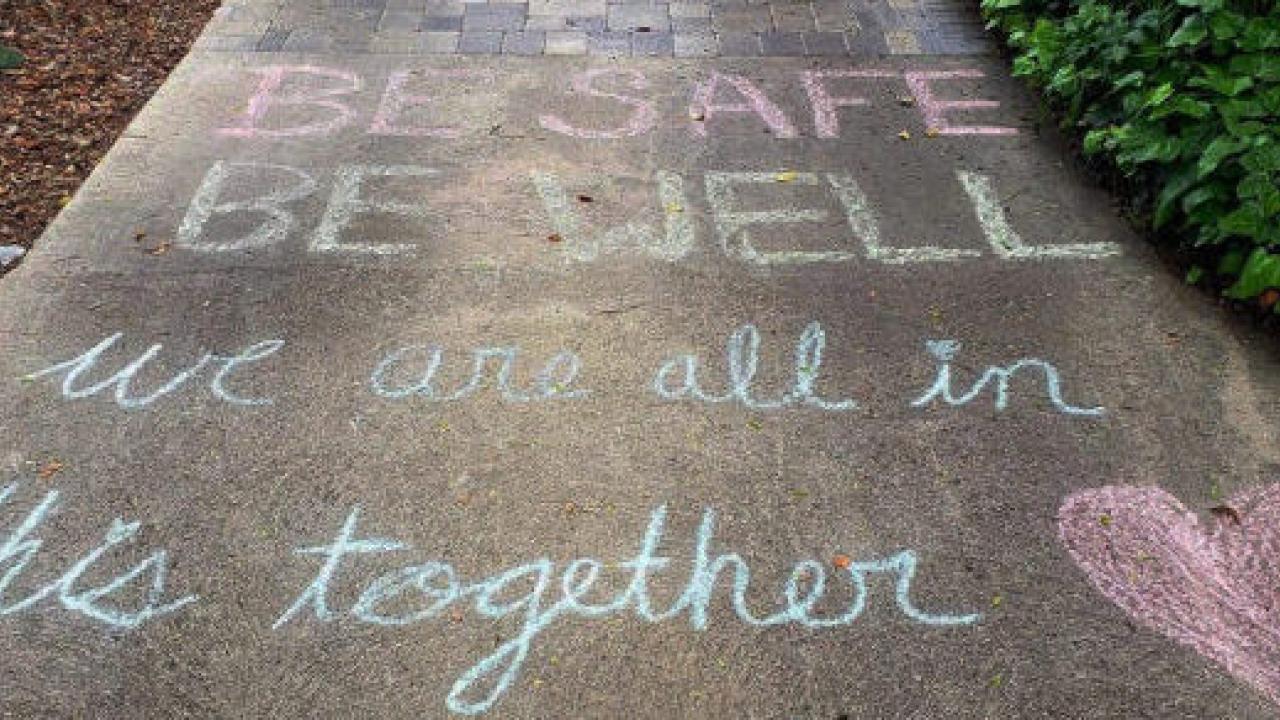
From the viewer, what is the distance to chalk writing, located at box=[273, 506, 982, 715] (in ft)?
8.25

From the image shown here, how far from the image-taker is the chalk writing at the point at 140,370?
123 inches

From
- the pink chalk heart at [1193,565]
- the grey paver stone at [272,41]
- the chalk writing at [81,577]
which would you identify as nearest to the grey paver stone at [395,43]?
the grey paver stone at [272,41]

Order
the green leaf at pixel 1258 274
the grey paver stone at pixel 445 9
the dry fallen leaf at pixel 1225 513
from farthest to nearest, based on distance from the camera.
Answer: the grey paver stone at pixel 445 9 → the green leaf at pixel 1258 274 → the dry fallen leaf at pixel 1225 513

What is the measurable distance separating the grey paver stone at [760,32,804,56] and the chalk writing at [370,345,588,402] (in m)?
2.60

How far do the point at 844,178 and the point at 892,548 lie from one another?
1.98 m

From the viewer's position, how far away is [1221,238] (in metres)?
3.51

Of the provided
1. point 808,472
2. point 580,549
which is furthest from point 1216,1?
point 580,549

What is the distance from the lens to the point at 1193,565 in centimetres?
266

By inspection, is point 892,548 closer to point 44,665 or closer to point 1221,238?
point 1221,238

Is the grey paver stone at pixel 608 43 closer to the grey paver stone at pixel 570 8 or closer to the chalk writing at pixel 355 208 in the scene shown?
the grey paver stone at pixel 570 8

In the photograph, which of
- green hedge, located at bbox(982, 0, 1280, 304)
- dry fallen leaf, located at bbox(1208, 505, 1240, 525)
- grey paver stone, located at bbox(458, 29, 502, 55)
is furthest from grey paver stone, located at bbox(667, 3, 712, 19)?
dry fallen leaf, located at bbox(1208, 505, 1240, 525)

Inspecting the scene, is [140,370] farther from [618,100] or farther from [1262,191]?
[1262,191]

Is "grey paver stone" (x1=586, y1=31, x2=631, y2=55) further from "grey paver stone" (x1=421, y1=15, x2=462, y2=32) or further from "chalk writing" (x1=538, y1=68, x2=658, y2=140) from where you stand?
"grey paver stone" (x1=421, y1=15, x2=462, y2=32)

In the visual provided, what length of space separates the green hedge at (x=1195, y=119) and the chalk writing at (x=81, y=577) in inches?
131
